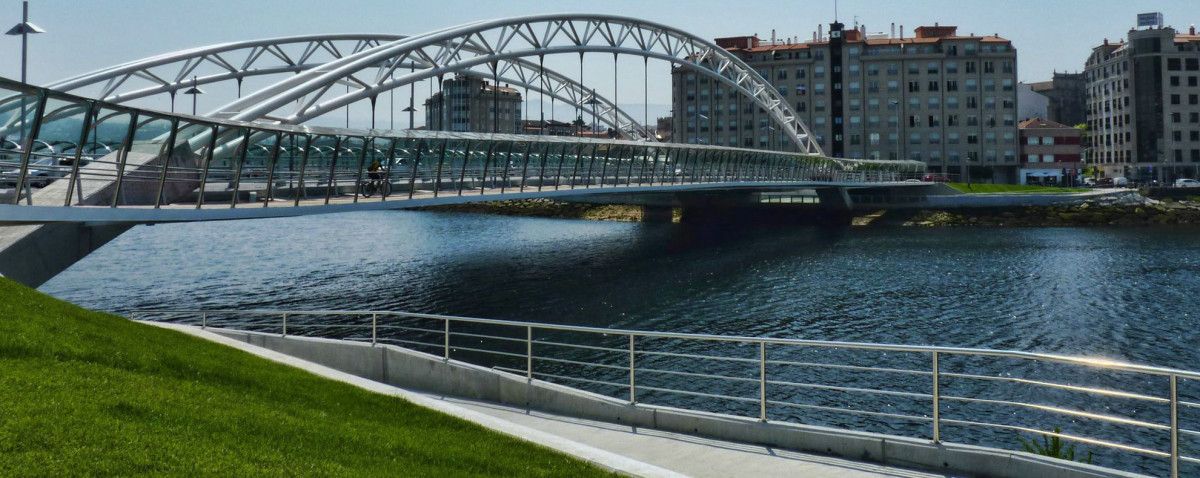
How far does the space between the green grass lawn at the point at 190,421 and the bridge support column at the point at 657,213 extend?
3398 inches

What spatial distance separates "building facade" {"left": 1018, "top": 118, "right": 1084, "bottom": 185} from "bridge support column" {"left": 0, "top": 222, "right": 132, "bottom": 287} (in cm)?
12264

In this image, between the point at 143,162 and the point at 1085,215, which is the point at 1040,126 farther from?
A: the point at 143,162

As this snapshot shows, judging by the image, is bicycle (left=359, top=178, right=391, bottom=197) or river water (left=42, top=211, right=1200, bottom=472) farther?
bicycle (left=359, top=178, right=391, bottom=197)

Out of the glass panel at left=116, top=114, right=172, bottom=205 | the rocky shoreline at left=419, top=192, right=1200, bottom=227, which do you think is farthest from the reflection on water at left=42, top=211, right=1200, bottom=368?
the glass panel at left=116, top=114, right=172, bottom=205

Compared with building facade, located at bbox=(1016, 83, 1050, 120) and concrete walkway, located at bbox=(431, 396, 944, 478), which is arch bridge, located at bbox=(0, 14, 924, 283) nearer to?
concrete walkway, located at bbox=(431, 396, 944, 478)

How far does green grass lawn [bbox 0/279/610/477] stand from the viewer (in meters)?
6.53

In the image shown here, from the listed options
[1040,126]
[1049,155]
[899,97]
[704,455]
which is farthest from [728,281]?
[1040,126]

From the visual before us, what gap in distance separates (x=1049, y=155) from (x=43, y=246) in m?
127

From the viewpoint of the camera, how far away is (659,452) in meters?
9.91

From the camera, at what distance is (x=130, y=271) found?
4556 centimetres

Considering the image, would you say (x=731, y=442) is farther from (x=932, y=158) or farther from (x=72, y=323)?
(x=932, y=158)

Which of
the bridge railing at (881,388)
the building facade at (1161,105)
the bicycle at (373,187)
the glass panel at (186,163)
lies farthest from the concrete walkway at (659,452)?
the building facade at (1161,105)

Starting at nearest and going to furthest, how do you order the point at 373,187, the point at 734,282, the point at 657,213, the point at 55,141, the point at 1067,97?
the point at 55,141
the point at 373,187
the point at 734,282
the point at 657,213
the point at 1067,97

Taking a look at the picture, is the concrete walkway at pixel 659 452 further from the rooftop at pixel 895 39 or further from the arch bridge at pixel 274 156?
the rooftop at pixel 895 39
